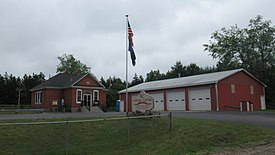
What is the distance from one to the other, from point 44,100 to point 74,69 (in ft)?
111

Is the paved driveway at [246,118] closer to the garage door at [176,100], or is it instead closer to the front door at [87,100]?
the garage door at [176,100]

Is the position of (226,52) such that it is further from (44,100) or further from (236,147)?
(236,147)

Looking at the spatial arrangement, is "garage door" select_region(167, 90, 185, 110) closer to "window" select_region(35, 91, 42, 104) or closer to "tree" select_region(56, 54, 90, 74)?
"window" select_region(35, 91, 42, 104)

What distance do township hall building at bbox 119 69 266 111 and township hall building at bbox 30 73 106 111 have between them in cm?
948

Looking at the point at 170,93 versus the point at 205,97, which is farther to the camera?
the point at 170,93

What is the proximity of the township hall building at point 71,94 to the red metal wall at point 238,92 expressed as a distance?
18480mm

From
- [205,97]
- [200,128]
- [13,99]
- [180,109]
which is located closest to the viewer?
[200,128]

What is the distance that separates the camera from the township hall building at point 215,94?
110 feet

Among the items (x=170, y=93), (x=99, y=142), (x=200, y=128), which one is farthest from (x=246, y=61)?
(x=99, y=142)

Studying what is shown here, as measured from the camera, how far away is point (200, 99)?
1373 inches

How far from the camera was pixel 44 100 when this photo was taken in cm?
4397

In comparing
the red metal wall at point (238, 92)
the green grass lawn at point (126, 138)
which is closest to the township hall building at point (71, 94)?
the red metal wall at point (238, 92)

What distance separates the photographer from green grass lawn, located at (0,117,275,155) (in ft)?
36.5

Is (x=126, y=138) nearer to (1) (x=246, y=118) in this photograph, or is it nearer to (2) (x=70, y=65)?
(1) (x=246, y=118)
